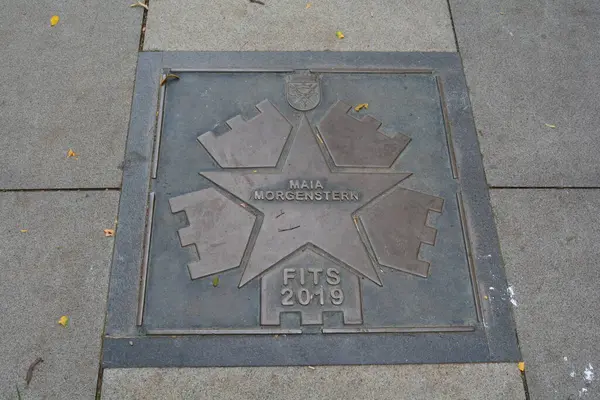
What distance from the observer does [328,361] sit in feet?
8.57

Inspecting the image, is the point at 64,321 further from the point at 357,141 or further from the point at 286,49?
the point at 286,49

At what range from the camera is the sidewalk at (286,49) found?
102 inches

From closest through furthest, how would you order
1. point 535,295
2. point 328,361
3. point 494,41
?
1. point 328,361
2. point 535,295
3. point 494,41

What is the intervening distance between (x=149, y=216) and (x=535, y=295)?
2153mm

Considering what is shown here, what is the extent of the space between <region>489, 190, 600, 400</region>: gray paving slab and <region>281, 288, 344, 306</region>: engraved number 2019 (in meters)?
0.84

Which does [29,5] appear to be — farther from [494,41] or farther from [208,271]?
[494,41]

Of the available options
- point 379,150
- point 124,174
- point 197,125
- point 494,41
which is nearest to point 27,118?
point 124,174

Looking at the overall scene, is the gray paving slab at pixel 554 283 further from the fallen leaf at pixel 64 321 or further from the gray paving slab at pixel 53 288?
the fallen leaf at pixel 64 321

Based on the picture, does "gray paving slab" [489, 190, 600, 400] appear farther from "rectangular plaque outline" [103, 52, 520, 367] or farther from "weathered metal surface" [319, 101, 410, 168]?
"weathered metal surface" [319, 101, 410, 168]

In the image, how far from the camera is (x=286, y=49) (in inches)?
134

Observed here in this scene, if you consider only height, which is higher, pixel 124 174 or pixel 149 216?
pixel 124 174

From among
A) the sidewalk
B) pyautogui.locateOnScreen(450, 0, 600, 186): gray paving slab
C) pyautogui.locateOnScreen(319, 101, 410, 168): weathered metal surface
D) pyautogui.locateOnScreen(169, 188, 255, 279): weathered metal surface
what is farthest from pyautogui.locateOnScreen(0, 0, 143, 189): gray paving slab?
pyautogui.locateOnScreen(450, 0, 600, 186): gray paving slab

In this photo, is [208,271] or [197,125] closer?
[208,271]

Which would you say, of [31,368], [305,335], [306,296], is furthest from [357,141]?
[31,368]
